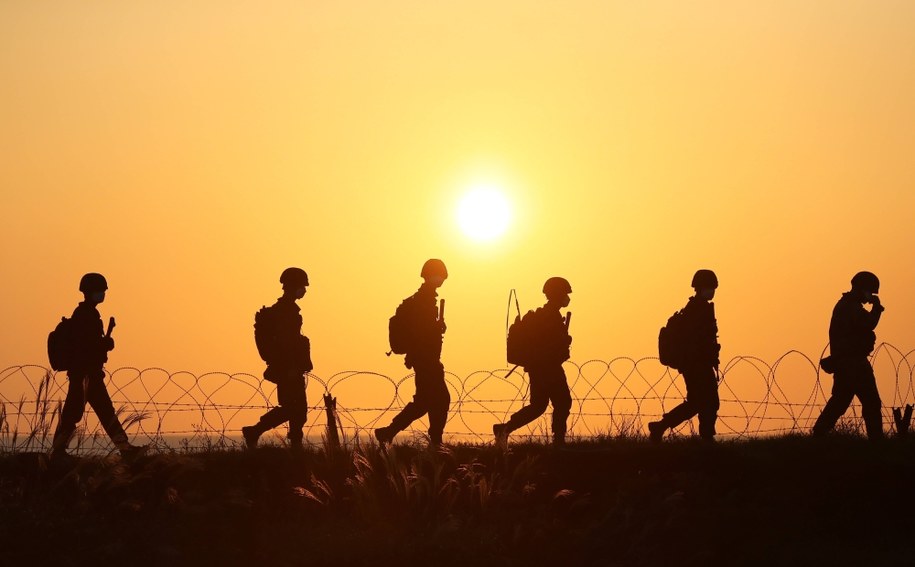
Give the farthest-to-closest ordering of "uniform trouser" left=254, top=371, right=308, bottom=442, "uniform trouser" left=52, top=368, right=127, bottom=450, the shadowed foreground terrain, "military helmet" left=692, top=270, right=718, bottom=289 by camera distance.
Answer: "military helmet" left=692, top=270, right=718, bottom=289
"uniform trouser" left=254, top=371, right=308, bottom=442
"uniform trouser" left=52, top=368, right=127, bottom=450
the shadowed foreground terrain

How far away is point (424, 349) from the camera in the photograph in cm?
1872

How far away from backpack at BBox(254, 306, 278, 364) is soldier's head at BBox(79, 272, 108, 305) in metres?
1.96

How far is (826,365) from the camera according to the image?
19719mm

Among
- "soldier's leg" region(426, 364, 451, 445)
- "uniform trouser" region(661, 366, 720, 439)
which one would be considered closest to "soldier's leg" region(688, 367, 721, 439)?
"uniform trouser" region(661, 366, 720, 439)

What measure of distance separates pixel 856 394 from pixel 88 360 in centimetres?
982

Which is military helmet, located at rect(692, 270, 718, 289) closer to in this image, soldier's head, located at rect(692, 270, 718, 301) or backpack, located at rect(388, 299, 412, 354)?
soldier's head, located at rect(692, 270, 718, 301)

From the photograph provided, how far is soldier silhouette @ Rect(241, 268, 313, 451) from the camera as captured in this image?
1856 centimetres

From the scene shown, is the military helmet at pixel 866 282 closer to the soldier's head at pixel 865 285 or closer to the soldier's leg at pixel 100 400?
the soldier's head at pixel 865 285

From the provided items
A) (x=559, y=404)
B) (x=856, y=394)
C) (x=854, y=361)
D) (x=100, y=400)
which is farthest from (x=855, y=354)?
(x=100, y=400)

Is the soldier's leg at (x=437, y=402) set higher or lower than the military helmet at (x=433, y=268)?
lower

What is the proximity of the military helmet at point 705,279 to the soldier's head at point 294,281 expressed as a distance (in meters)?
5.07

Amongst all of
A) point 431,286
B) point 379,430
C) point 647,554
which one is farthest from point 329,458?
point 647,554

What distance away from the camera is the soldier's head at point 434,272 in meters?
18.9

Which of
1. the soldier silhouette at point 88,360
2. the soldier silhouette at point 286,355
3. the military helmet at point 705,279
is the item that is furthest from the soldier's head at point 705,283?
the soldier silhouette at point 88,360
